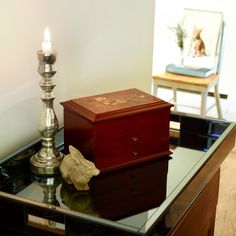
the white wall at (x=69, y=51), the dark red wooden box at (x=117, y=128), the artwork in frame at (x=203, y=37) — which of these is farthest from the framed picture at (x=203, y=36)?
the dark red wooden box at (x=117, y=128)

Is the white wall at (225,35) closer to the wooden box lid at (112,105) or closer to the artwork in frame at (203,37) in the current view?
the artwork in frame at (203,37)

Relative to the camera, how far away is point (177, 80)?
3.16 metres

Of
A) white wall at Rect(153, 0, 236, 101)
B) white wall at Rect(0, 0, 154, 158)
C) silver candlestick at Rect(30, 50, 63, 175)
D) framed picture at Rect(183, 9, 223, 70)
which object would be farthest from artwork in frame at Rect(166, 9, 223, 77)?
silver candlestick at Rect(30, 50, 63, 175)

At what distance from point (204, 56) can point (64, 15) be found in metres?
2.31

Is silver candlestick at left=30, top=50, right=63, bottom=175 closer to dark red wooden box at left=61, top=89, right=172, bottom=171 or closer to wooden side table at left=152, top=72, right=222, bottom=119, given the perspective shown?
dark red wooden box at left=61, top=89, right=172, bottom=171

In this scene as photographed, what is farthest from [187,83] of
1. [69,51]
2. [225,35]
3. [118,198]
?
[118,198]

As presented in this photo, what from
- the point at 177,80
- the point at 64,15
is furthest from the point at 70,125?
the point at 177,80

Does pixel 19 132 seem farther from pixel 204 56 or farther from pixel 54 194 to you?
pixel 204 56

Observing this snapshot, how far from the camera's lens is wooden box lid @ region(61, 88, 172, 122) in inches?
42.9

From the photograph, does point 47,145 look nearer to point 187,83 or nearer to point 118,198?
point 118,198

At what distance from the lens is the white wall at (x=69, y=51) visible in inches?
45.8

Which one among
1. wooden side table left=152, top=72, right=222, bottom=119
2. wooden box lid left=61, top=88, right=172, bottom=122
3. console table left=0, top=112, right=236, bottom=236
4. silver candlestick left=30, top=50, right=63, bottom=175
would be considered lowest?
wooden side table left=152, top=72, right=222, bottom=119

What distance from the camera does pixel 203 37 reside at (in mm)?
3482

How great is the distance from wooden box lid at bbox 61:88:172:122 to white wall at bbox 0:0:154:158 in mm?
138
